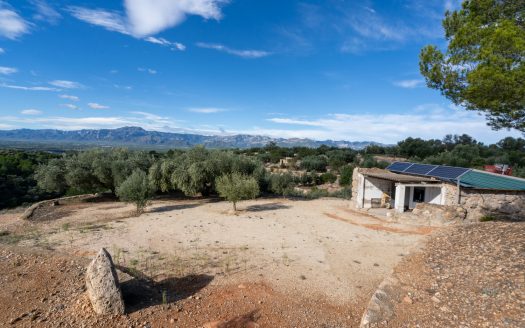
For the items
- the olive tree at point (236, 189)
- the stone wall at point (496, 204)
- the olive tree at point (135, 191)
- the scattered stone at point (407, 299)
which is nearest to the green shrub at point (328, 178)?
the olive tree at point (236, 189)

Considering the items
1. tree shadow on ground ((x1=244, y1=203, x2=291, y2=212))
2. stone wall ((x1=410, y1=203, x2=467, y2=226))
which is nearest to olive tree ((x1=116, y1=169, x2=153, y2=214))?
tree shadow on ground ((x1=244, y1=203, x2=291, y2=212))

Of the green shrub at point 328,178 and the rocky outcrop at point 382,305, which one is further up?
the rocky outcrop at point 382,305

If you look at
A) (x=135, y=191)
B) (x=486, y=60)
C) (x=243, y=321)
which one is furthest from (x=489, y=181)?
(x=135, y=191)

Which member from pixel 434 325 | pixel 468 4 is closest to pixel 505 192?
pixel 468 4

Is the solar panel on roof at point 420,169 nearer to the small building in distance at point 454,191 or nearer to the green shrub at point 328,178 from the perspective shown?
the small building in distance at point 454,191

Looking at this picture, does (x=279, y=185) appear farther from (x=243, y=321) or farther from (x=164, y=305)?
(x=243, y=321)

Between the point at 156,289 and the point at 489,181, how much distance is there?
15847 millimetres

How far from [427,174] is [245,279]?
13989 millimetres

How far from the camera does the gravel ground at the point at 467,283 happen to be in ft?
16.9

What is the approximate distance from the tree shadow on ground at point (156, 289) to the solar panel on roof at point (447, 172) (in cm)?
1369

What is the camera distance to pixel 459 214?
13477 millimetres

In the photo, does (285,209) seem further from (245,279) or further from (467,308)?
(467,308)

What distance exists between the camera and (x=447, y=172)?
15.4m

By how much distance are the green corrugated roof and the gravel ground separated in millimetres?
4830
